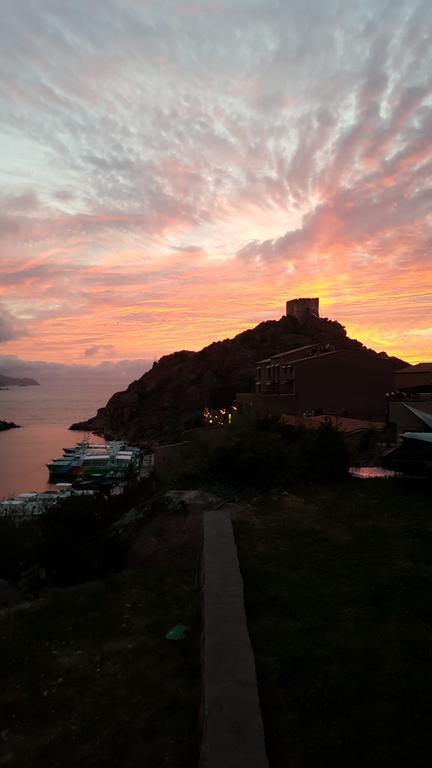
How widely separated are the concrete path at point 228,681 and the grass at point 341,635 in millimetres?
223

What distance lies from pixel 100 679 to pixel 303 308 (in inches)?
4255

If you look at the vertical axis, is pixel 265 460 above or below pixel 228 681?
above

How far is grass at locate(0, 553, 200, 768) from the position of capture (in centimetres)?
342

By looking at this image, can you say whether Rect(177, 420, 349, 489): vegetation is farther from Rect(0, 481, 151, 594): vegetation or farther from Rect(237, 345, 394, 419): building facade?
Rect(237, 345, 394, 419): building facade

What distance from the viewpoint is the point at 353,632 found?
4672 mm

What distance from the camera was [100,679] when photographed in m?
4.27

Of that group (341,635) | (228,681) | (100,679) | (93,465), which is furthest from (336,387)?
(228,681)

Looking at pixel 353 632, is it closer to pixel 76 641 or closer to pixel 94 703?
pixel 94 703

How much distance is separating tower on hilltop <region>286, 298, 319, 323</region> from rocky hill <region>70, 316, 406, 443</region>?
9.65 feet

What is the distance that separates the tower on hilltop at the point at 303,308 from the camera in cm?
10771

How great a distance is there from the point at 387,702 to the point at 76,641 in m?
3.07

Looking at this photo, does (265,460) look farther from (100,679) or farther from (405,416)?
(405,416)

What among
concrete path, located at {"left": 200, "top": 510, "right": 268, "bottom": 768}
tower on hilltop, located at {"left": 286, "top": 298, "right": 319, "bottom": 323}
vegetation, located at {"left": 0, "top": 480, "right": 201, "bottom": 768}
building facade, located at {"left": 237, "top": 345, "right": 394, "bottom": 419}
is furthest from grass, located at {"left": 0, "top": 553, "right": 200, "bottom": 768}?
tower on hilltop, located at {"left": 286, "top": 298, "right": 319, "bottom": 323}

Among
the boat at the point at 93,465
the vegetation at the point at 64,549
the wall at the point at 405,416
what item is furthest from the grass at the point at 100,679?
the boat at the point at 93,465
